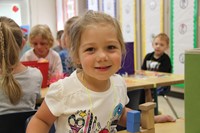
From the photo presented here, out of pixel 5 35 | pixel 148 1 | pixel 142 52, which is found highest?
pixel 148 1

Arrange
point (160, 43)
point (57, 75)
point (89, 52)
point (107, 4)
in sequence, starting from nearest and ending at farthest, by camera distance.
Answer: point (89, 52) < point (57, 75) < point (160, 43) < point (107, 4)

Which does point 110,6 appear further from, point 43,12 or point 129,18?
point 43,12

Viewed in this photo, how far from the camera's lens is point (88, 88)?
1.10 meters

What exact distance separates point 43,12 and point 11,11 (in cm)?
74

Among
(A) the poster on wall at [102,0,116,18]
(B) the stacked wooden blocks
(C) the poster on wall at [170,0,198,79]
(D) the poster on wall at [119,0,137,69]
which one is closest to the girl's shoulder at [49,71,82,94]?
(B) the stacked wooden blocks

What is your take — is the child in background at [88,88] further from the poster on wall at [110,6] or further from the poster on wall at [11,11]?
the poster on wall at [11,11]

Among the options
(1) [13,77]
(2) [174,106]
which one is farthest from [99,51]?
(2) [174,106]

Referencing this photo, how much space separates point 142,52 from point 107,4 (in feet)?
4.51

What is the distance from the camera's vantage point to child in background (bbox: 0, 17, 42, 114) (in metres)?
1.45

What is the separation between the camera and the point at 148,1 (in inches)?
190

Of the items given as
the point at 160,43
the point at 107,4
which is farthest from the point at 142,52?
the point at 160,43

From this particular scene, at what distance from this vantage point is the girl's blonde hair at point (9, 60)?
4.76 ft

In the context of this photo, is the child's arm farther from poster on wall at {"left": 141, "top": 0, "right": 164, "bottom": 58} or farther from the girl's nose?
poster on wall at {"left": 141, "top": 0, "right": 164, "bottom": 58}

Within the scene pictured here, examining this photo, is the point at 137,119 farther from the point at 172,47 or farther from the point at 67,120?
the point at 172,47
